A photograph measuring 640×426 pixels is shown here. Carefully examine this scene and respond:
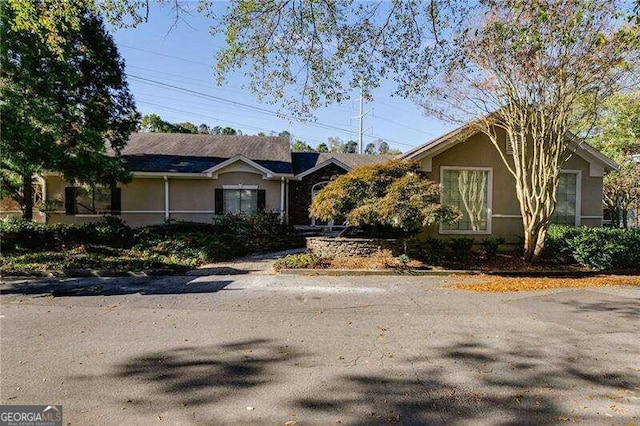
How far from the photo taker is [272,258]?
1252 centimetres

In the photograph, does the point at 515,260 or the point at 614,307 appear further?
the point at 515,260

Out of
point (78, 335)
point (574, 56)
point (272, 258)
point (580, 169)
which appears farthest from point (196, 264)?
point (580, 169)

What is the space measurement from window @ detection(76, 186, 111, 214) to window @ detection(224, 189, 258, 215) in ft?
17.1

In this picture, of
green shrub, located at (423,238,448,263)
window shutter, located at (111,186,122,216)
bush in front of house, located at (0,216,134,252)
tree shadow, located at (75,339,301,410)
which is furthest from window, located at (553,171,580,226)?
window shutter, located at (111,186,122,216)

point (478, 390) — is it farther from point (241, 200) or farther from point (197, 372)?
point (241, 200)

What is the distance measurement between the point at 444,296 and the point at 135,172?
1416 centimetres

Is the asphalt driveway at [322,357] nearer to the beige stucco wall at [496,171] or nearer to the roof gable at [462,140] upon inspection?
the beige stucco wall at [496,171]

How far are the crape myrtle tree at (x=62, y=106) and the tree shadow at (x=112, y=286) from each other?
425cm

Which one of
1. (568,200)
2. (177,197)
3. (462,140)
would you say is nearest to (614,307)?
(462,140)

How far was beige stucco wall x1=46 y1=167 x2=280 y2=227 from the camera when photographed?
17.2m

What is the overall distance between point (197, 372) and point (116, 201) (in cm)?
1535

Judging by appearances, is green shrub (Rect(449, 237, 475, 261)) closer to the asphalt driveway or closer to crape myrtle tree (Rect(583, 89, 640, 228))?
the asphalt driveway

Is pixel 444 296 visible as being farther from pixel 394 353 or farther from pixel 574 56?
pixel 574 56

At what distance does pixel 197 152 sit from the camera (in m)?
19.7
